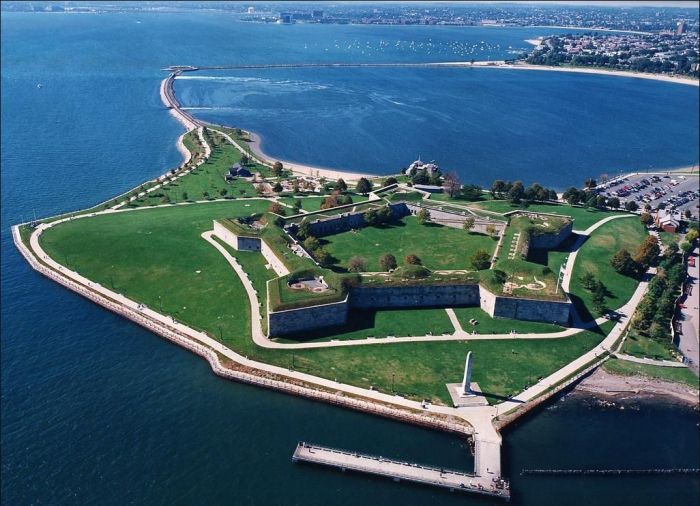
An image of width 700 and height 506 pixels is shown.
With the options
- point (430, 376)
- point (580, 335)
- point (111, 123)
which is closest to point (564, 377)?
point (580, 335)

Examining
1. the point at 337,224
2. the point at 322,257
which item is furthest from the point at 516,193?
the point at 322,257

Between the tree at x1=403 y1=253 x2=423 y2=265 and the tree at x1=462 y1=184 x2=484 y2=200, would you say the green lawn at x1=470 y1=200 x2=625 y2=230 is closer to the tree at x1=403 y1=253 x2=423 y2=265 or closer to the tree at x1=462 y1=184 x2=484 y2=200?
the tree at x1=462 y1=184 x2=484 y2=200

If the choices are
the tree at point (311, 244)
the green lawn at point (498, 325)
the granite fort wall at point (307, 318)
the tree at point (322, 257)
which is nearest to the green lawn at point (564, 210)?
the green lawn at point (498, 325)

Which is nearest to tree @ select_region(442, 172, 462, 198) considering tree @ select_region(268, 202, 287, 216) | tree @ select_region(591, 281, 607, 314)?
tree @ select_region(268, 202, 287, 216)

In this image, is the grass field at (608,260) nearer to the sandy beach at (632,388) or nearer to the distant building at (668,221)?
the distant building at (668,221)

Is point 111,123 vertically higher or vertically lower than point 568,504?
higher

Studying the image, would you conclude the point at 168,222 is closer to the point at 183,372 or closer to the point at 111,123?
the point at 183,372
